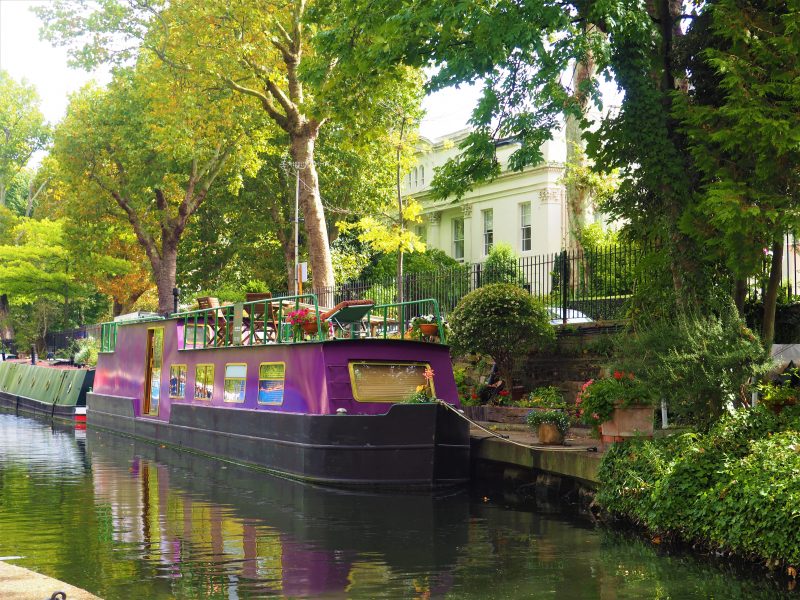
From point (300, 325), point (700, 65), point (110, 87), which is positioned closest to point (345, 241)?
point (110, 87)

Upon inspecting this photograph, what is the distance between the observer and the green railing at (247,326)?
17.9 metres

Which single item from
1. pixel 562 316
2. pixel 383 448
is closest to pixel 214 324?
pixel 383 448

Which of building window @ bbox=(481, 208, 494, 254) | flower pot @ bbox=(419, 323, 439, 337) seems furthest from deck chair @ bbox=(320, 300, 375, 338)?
building window @ bbox=(481, 208, 494, 254)

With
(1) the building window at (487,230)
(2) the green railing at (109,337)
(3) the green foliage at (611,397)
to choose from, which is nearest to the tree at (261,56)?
(2) the green railing at (109,337)

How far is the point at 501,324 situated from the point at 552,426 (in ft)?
16.4

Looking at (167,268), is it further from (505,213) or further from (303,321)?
(303,321)

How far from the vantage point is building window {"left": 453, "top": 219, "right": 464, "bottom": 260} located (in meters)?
50.0

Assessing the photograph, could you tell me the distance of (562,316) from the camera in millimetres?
21703

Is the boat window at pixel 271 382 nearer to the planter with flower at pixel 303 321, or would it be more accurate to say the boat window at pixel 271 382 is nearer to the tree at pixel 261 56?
the planter with flower at pixel 303 321

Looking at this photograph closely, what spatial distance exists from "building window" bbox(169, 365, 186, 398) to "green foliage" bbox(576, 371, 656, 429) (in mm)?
11272

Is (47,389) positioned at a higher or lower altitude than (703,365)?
lower

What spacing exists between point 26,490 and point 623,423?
9349 mm

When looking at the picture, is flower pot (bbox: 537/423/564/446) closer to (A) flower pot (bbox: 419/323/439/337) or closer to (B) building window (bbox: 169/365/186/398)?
(A) flower pot (bbox: 419/323/439/337)

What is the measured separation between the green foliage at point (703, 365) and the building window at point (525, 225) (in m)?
32.4
